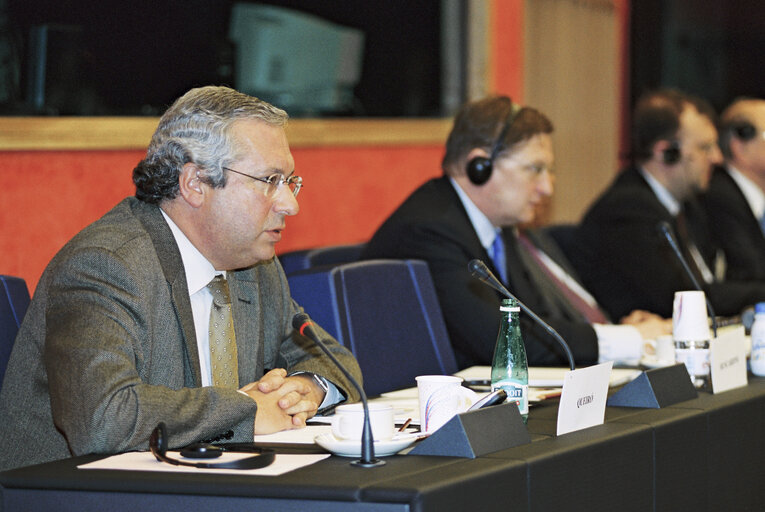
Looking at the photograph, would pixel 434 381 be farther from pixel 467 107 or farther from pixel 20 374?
pixel 467 107

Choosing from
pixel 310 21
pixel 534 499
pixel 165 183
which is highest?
pixel 310 21

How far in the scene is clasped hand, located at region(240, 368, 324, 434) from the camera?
210 centimetres

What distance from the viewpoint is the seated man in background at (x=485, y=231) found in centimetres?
309

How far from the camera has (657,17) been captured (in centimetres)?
695

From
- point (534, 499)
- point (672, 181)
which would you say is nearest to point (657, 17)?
point (672, 181)

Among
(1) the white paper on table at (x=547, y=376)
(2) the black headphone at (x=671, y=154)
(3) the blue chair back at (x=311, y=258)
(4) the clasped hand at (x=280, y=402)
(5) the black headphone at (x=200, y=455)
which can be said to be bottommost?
(1) the white paper on table at (x=547, y=376)

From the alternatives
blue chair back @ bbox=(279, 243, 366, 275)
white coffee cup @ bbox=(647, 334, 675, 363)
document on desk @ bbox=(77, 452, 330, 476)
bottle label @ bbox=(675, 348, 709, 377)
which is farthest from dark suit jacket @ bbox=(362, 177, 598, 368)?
document on desk @ bbox=(77, 452, 330, 476)

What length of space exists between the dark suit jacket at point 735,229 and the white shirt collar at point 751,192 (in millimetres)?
38

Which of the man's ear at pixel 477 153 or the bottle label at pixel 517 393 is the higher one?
the man's ear at pixel 477 153

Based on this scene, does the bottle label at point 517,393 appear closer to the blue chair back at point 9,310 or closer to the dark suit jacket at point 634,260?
the blue chair back at point 9,310

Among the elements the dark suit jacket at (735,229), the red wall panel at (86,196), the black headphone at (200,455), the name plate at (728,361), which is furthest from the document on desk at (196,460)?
the dark suit jacket at (735,229)

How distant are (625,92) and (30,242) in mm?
4521

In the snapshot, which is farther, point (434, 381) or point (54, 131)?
point (54, 131)

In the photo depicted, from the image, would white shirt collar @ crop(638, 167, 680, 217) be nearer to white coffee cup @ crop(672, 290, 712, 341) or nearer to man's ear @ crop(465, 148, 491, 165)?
man's ear @ crop(465, 148, 491, 165)
